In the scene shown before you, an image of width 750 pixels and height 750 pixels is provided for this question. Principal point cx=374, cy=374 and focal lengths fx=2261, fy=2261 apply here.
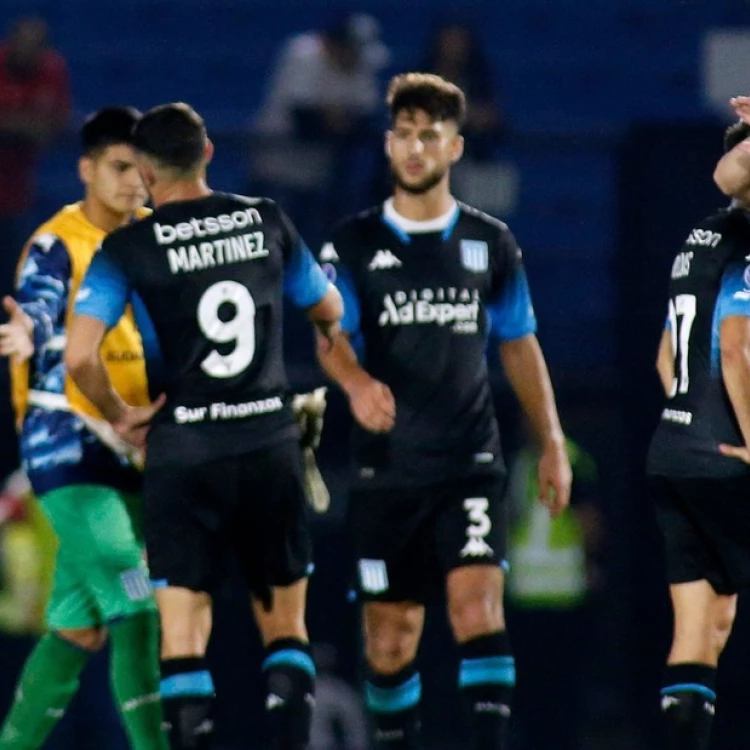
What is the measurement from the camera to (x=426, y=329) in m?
7.34

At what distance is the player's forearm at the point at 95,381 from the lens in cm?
666

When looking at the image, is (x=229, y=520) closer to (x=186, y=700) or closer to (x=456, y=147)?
(x=186, y=700)

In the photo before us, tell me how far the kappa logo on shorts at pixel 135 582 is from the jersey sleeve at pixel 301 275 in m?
1.05

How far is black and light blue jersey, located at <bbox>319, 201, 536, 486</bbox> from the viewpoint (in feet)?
24.1

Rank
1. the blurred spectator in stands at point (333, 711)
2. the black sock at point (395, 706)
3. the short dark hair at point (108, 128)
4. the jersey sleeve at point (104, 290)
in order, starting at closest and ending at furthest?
the jersey sleeve at point (104, 290) → the short dark hair at point (108, 128) → the black sock at point (395, 706) → the blurred spectator in stands at point (333, 711)

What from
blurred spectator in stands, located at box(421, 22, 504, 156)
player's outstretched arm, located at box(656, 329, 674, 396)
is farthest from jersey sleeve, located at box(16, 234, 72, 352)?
blurred spectator in stands, located at box(421, 22, 504, 156)

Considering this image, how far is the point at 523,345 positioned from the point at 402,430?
1.83ft

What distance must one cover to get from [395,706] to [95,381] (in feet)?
5.53

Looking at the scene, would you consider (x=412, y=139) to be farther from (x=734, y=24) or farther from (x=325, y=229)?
(x=734, y=24)

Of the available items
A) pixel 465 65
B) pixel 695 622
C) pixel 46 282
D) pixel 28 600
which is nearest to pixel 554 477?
pixel 695 622

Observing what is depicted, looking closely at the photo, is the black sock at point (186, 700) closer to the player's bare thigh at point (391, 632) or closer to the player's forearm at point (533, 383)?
the player's bare thigh at point (391, 632)

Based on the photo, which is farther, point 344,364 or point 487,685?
point 344,364

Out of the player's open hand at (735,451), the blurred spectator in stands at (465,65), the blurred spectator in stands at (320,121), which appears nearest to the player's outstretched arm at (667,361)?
the player's open hand at (735,451)

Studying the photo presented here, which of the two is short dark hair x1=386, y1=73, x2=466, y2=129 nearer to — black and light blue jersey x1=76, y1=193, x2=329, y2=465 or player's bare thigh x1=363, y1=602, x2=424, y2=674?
black and light blue jersey x1=76, y1=193, x2=329, y2=465
